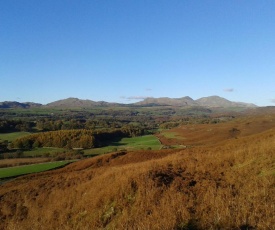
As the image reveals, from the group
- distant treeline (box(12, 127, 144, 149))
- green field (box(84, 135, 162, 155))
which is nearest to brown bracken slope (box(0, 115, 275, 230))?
green field (box(84, 135, 162, 155))

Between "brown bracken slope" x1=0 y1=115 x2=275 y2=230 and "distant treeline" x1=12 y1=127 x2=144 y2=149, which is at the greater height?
"brown bracken slope" x1=0 y1=115 x2=275 y2=230

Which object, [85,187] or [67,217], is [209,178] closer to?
[67,217]

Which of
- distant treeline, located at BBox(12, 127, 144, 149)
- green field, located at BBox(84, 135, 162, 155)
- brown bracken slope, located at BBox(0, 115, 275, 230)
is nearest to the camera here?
brown bracken slope, located at BBox(0, 115, 275, 230)

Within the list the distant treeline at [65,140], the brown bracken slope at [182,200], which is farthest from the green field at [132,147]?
the brown bracken slope at [182,200]

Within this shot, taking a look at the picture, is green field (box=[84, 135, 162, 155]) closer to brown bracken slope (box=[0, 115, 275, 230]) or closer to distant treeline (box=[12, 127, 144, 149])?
distant treeline (box=[12, 127, 144, 149])

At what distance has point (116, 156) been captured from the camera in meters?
44.3

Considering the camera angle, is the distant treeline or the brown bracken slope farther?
the distant treeline

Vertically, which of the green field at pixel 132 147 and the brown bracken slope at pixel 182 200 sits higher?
the brown bracken slope at pixel 182 200

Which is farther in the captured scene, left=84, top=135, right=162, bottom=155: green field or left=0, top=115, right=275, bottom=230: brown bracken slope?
left=84, top=135, right=162, bottom=155: green field

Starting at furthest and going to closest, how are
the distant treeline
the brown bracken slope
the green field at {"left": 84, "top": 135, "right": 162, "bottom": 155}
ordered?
the distant treeline, the green field at {"left": 84, "top": 135, "right": 162, "bottom": 155}, the brown bracken slope

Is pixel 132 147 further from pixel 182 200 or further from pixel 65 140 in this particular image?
pixel 182 200

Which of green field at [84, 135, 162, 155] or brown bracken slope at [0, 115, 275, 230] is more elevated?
brown bracken slope at [0, 115, 275, 230]

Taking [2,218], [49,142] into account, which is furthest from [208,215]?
[49,142]

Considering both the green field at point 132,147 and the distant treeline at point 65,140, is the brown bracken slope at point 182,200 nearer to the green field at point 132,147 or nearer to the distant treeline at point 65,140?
the green field at point 132,147
